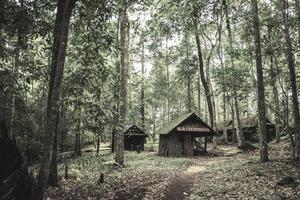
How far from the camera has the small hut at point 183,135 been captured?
96.9 feet

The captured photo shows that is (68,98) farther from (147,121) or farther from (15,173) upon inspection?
(147,121)

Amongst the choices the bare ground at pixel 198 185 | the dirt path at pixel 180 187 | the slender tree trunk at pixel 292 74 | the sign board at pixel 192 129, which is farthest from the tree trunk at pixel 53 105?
the sign board at pixel 192 129

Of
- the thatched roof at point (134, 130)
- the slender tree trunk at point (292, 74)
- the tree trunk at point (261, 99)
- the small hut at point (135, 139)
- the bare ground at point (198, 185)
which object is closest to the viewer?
the bare ground at point (198, 185)

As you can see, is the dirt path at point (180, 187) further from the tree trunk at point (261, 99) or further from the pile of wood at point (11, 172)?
the pile of wood at point (11, 172)

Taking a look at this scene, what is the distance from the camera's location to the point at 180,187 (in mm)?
14617

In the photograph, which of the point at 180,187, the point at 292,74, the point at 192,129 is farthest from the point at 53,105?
the point at 192,129

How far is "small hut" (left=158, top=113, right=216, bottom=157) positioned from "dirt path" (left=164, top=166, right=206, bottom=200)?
10970 mm

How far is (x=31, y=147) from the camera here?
2873cm

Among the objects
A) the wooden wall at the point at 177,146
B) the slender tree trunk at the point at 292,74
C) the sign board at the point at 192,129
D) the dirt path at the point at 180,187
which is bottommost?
the dirt path at the point at 180,187

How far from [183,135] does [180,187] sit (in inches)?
636

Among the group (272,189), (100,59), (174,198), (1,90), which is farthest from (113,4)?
(272,189)

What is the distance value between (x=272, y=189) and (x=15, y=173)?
31.7ft

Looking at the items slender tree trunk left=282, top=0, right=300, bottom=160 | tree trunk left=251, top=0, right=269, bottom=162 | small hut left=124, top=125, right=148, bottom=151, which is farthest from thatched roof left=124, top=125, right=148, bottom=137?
slender tree trunk left=282, top=0, right=300, bottom=160

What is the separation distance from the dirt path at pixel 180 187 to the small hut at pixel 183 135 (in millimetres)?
10970
